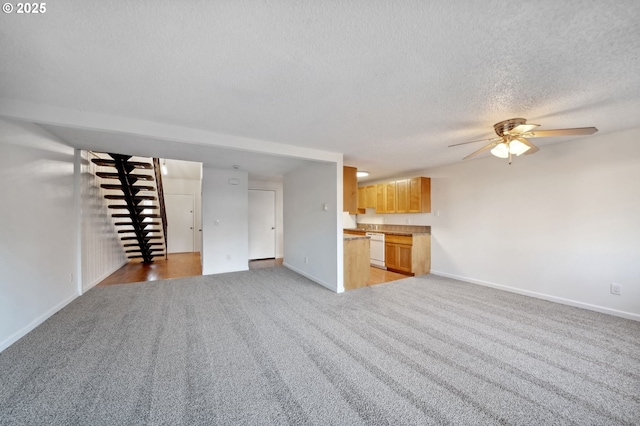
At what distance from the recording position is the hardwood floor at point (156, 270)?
14.5ft

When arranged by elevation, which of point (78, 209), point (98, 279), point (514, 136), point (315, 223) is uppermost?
point (514, 136)

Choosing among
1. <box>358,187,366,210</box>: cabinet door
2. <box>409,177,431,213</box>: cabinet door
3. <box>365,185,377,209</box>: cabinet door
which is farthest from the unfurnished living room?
<box>358,187,366,210</box>: cabinet door

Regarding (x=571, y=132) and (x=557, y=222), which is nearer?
(x=571, y=132)

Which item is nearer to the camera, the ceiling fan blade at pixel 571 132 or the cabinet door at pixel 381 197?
the ceiling fan blade at pixel 571 132

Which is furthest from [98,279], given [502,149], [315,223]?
[502,149]

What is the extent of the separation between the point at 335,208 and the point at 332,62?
2.44 m

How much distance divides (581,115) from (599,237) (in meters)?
1.75

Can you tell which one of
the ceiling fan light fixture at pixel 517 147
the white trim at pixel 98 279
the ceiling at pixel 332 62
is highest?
the ceiling at pixel 332 62

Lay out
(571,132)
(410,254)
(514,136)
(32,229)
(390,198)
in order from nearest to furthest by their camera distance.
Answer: (571,132) → (514,136) → (32,229) → (410,254) → (390,198)

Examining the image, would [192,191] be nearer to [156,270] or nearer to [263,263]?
[156,270]

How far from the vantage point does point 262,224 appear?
6.56 meters

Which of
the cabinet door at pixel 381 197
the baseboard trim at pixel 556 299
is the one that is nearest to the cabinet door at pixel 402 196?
the cabinet door at pixel 381 197

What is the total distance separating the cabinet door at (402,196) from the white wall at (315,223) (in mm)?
2030

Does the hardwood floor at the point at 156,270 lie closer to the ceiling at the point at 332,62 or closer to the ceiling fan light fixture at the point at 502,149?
the ceiling at the point at 332,62
